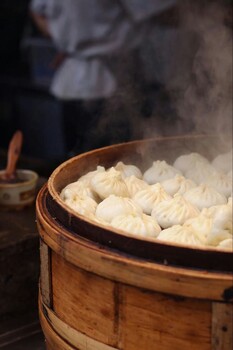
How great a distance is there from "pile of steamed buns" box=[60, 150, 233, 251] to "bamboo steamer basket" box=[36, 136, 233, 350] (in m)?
0.10

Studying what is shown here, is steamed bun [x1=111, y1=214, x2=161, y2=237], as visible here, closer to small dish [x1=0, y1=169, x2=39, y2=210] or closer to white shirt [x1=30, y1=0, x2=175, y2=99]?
small dish [x1=0, y1=169, x2=39, y2=210]

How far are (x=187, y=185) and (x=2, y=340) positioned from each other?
1.34 metres

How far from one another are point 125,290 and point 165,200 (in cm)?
73

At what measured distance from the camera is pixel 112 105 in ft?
21.7

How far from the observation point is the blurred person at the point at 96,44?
6.12 m

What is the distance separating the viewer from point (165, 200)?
2758 millimetres

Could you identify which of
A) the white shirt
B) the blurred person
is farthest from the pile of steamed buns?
the white shirt

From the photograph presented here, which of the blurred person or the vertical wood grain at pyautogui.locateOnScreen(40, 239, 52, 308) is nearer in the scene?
the vertical wood grain at pyautogui.locateOnScreen(40, 239, 52, 308)

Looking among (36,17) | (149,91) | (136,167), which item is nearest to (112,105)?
(149,91)

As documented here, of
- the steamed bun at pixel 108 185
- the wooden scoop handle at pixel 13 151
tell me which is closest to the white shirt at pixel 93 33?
the wooden scoop handle at pixel 13 151

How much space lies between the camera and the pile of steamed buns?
2.32 m

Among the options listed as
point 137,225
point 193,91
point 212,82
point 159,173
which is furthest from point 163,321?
point 193,91

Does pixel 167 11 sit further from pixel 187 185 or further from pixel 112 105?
pixel 187 185

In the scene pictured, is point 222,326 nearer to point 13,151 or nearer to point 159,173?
point 159,173
